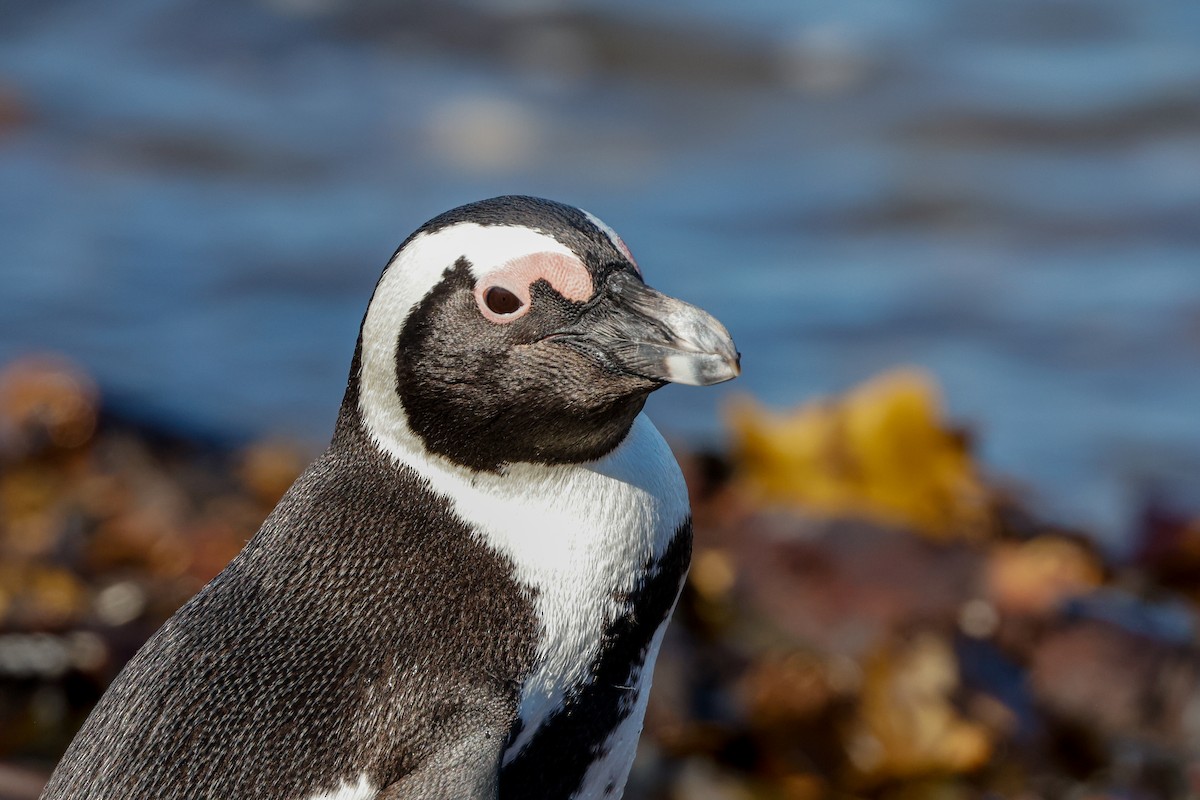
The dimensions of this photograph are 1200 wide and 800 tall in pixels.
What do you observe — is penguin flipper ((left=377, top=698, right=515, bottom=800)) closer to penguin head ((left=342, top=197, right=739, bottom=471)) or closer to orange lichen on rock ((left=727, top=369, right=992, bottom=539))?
penguin head ((left=342, top=197, right=739, bottom=471))

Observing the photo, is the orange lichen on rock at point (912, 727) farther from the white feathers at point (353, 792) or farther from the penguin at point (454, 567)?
the white feathers at point (353, 792)

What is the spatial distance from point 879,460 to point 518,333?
6.50 feet

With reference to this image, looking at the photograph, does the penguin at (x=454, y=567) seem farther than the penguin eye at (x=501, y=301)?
No

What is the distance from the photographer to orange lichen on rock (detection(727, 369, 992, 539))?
3.76 metres

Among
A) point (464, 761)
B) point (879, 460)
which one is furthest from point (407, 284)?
point (879, 460)

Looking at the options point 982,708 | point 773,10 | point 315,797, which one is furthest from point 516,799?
point 773,10

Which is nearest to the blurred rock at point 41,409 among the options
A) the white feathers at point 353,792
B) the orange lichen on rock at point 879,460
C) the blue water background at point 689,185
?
the blue water background at point 689,185

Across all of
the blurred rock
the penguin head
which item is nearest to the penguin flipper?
the penguin head

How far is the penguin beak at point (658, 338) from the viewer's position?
6.45ft

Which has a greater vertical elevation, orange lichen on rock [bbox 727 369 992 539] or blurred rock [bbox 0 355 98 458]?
orange lichen on rock [bbox 727 369 992 539]

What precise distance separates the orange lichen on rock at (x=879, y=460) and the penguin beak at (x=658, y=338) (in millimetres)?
1741

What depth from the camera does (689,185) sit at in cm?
807

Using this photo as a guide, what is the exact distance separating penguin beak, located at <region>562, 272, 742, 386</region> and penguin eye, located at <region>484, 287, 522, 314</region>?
0.23ft

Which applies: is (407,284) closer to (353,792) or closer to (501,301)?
(501,301)
